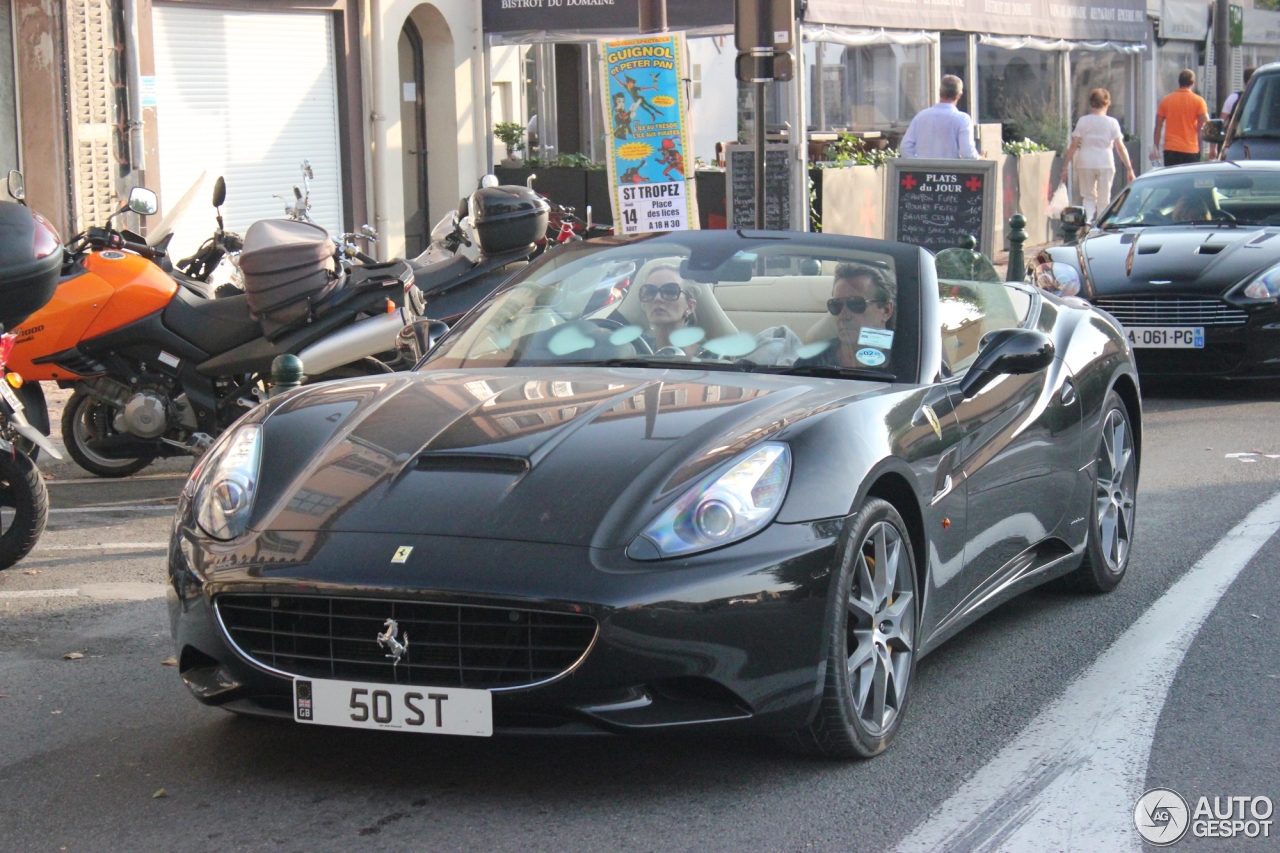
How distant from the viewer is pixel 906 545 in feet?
14.8

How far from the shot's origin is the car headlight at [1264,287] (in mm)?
10953

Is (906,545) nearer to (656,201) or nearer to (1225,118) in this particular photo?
(656,201)

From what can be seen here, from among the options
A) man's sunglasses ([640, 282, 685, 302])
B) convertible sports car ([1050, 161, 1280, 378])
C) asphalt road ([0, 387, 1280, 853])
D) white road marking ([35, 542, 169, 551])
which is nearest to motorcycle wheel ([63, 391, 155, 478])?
white road marking ([35, 542, 169, 551])

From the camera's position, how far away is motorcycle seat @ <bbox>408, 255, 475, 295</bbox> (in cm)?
934

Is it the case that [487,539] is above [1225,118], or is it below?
below

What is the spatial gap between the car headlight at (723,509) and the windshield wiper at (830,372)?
0.81 metres

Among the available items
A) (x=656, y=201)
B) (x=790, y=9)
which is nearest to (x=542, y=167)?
Answer: (x=656, y=201)

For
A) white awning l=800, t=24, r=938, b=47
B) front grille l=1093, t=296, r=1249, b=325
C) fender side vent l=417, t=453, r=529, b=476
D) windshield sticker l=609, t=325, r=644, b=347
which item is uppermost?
white awning l=800, t=24, r=938, b=47

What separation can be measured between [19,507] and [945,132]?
10.6 meters

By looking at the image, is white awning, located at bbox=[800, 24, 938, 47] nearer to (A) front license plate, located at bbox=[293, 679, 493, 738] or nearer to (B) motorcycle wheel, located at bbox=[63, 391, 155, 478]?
(B) motorcycle wheel, located at bbox=[63, 391, 155, 478]

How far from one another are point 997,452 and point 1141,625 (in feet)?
3.45

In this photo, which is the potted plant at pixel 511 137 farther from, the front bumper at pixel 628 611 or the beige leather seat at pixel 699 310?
the front bumper at pixel 628 611

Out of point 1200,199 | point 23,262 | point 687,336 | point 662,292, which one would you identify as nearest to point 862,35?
point 1200,199

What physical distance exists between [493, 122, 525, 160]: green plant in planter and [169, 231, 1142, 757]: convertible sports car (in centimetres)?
1552
